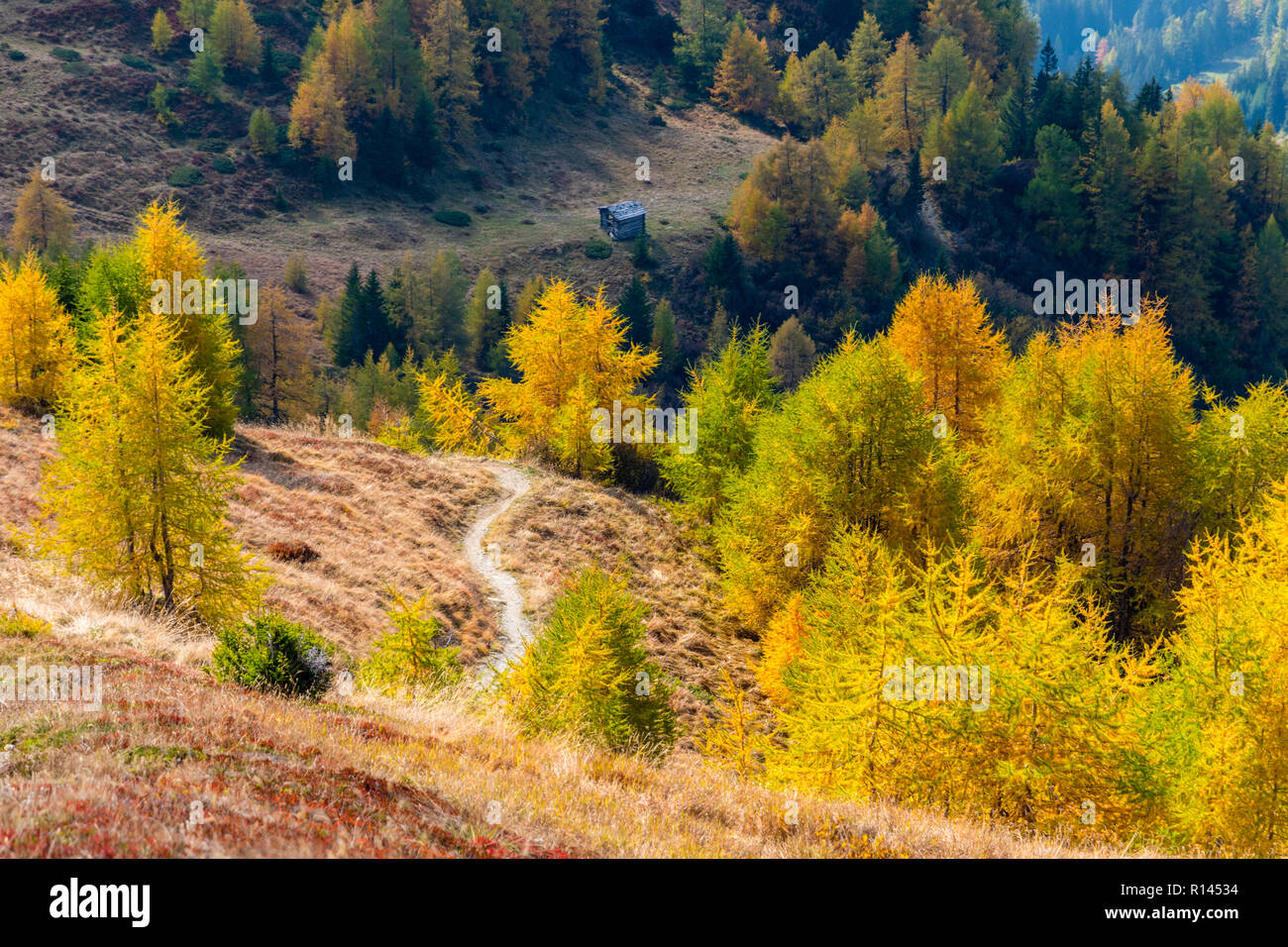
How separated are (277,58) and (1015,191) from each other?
83.2 meters

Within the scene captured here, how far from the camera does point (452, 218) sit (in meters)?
93.2

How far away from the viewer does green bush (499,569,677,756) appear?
16.5m

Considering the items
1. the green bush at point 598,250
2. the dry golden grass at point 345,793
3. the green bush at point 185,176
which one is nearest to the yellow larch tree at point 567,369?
the dry golden grass at point 345,793

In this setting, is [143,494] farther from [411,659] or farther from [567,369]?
[567,369]

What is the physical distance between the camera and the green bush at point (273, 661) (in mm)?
11781

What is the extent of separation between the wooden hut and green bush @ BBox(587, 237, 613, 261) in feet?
7.55

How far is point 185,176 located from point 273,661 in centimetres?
8579

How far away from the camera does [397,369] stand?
233 feet

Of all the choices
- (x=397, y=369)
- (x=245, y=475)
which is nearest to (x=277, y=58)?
(x=397, y=369)

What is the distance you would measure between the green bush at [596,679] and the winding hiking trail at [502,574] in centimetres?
200

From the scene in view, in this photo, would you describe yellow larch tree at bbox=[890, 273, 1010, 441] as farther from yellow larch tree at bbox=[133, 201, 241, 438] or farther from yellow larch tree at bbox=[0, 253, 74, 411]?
yellow larch tree at bbox=[0, 253, 74, 411]

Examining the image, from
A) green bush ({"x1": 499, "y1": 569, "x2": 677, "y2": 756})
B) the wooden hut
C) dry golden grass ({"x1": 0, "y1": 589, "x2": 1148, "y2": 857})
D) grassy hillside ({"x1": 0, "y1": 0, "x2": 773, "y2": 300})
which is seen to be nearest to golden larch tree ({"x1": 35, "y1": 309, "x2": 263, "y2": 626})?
dry golden grass ({"x1": 0, "y1": 589, "x2": 1148, "y2": 857})

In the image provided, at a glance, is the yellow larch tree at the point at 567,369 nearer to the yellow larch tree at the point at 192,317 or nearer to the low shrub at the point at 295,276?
the yellow larch tree at the point at 192,317
